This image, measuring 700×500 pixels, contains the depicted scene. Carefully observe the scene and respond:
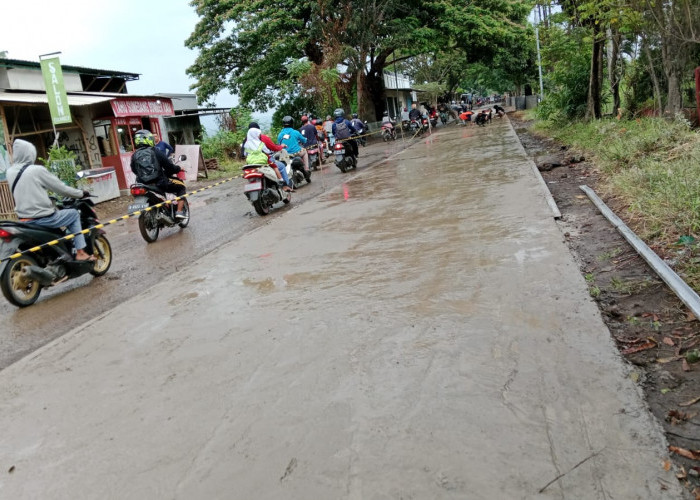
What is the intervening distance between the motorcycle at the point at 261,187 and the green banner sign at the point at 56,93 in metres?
7.01

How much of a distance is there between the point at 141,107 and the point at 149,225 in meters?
11.5

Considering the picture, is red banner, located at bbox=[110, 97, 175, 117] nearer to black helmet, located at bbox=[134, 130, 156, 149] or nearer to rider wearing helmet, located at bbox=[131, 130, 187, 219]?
rider wearing helmet, located at bbox=[131, 130, 187, 219]

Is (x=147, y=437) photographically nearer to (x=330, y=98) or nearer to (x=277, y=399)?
(x=277, y=399)

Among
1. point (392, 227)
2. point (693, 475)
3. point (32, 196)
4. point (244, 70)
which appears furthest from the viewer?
point (244, 70)

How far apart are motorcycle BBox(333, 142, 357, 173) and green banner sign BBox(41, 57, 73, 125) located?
6.87 m

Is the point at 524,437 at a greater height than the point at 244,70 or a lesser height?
lesser

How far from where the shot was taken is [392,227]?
7.45 metres

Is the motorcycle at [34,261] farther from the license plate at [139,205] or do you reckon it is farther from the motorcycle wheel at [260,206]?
the motorcycle wheel at [260,206]

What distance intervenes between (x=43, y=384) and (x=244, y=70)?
27.7 metres

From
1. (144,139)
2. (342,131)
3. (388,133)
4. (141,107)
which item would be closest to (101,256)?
(144,139)

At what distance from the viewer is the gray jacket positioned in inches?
240

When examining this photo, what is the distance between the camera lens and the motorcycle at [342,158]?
15.2 meters

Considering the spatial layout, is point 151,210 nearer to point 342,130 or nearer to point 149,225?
point 149,225

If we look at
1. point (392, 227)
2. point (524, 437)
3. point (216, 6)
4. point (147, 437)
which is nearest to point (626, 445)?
point (524, 437)
